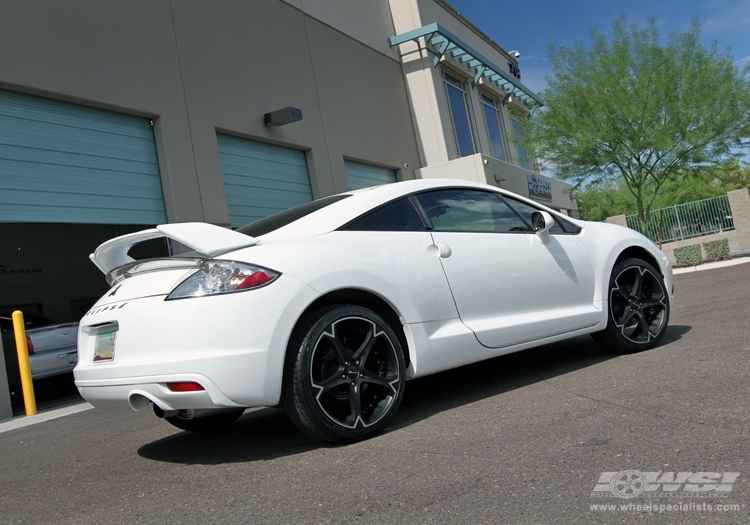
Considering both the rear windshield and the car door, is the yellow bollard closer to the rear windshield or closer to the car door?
the rear windshield

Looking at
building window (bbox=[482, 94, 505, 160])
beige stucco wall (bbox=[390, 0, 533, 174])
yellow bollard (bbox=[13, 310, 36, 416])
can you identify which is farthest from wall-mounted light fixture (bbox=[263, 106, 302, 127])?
building window (bbox=[482, 94, 505, 160])

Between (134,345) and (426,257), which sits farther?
(426,257)

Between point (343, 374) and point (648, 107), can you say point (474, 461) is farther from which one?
point (648, 107)

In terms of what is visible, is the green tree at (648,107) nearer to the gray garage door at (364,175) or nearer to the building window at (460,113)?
the building window at (460,113)

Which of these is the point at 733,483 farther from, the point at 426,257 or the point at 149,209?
the point at 149,209

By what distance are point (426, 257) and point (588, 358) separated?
6.41ft

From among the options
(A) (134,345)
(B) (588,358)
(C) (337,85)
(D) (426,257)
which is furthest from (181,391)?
(C) (337,85)

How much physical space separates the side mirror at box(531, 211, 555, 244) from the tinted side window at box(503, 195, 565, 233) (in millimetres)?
112

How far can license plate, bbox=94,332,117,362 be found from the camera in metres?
3.64

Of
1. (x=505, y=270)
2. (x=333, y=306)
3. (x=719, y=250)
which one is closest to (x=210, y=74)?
(x=505, y=270)

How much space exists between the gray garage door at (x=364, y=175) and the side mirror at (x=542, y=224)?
10.5 metres

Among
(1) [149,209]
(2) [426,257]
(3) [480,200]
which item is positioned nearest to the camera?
(2) [426,257]

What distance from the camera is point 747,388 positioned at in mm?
3553

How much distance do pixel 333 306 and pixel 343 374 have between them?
356 millimetres
